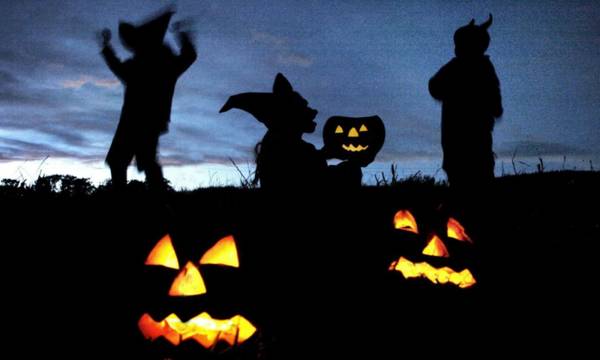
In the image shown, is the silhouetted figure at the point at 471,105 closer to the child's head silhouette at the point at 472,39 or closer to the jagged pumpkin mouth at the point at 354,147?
the child's head silhouette at the point at 472,39

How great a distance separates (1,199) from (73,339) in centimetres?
217

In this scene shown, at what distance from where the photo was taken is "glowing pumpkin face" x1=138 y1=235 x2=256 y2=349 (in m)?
2.75

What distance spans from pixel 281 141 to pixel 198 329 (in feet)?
5.75

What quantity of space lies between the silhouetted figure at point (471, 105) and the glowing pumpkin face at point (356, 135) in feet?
3.18

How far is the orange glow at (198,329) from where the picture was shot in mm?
2748

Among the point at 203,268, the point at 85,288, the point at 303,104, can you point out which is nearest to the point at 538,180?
the point at 303,104

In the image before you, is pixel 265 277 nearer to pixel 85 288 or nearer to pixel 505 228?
pixel 85 288

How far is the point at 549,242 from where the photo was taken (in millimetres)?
4539

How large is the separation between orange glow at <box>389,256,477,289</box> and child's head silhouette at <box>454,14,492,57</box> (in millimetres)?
2633

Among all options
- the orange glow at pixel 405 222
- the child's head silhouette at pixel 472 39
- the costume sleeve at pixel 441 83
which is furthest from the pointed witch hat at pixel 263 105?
the child's head silhouette at pixel 472 39

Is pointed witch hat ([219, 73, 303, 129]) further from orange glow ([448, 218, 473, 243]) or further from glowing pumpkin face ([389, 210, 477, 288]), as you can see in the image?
orange glow ([448, 218, 473, 243])

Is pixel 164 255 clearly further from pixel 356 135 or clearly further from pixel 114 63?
pixel 356 135

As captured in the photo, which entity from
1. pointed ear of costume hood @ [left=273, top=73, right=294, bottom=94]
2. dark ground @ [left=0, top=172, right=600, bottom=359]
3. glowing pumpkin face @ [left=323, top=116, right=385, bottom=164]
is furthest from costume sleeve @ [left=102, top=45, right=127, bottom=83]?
glowing pumpkin face @ [left=323, top=116, right=385, bottom=164]

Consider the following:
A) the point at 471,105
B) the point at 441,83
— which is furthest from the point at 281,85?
the point at 471,105
